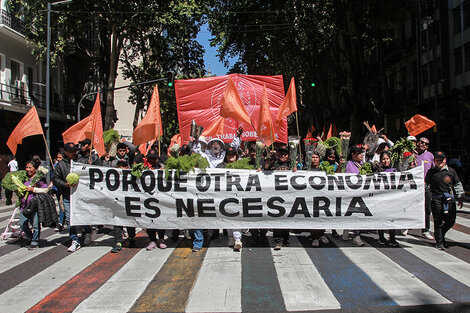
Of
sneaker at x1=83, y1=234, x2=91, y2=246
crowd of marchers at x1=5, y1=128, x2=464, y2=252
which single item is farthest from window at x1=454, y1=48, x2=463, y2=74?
sneaker at x1=83, y1=234, x2=91, y2=246

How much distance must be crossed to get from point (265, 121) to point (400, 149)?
2535 millimetres

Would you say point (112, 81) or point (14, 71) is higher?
point (14, 71)

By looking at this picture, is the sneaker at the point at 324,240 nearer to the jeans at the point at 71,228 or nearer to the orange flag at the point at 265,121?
the orange flag at the point at 265,121

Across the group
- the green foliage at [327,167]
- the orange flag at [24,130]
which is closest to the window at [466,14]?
the green foliage at [327,167]

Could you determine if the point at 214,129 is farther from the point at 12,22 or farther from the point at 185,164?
the point at 12,22

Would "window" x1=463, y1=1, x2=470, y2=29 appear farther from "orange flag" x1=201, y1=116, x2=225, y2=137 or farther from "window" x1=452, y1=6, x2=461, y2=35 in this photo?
"orange flag" x1=201, y1=116, x2=225, y2=137

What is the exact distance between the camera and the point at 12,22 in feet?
71.8

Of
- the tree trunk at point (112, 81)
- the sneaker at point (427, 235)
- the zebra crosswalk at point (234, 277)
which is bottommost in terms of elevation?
the zebra crosswalk at point (234, 277)

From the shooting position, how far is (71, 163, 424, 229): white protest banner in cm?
691

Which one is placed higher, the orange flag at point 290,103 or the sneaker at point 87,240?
A: the orange flag at point 290,103

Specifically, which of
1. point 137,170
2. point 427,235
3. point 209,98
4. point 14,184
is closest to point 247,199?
point 137,170

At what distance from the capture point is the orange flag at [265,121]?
25.9 feet

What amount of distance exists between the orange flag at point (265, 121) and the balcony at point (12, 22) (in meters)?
18.1

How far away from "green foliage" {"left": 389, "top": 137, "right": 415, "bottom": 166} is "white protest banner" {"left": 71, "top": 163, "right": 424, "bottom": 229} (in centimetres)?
87
